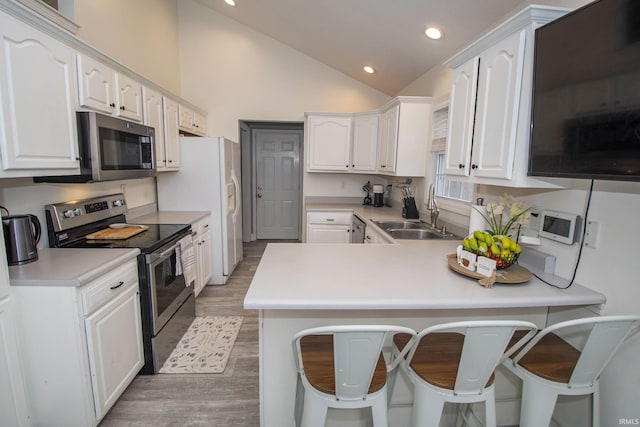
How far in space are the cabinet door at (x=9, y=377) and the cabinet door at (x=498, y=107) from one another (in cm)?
245

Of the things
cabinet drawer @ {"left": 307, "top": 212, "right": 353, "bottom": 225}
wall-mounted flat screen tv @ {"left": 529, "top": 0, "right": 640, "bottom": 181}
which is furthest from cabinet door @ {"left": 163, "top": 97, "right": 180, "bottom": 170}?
wall-mounted flat screen tv @ {"left": 529, "top": 0, "right": 640, "bottom": 181}

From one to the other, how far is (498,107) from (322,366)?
152cm

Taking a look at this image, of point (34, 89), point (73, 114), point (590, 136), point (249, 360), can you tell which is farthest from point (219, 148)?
point (590, 136)

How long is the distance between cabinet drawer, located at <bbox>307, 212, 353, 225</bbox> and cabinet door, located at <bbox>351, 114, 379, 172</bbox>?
654 millimetres

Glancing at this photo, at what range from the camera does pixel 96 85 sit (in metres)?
2.00

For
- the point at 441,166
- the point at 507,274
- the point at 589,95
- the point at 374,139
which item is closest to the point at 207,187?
the point at 374,139

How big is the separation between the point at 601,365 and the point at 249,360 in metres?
2.05

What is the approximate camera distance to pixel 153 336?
2.15 m

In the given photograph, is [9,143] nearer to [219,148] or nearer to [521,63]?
[219,148]

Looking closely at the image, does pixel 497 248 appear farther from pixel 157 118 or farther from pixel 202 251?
pixel 157 118

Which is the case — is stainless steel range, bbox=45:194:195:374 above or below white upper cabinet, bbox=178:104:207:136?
below

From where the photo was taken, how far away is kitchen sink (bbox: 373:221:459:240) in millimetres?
2785

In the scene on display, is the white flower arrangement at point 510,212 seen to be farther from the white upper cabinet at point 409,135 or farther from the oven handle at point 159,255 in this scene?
the oven handle at point 159,255

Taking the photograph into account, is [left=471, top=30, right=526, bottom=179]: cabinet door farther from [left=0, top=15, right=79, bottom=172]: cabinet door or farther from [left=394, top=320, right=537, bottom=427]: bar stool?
[left=0, top=15, right=79, bottom=172]: cabinet door
